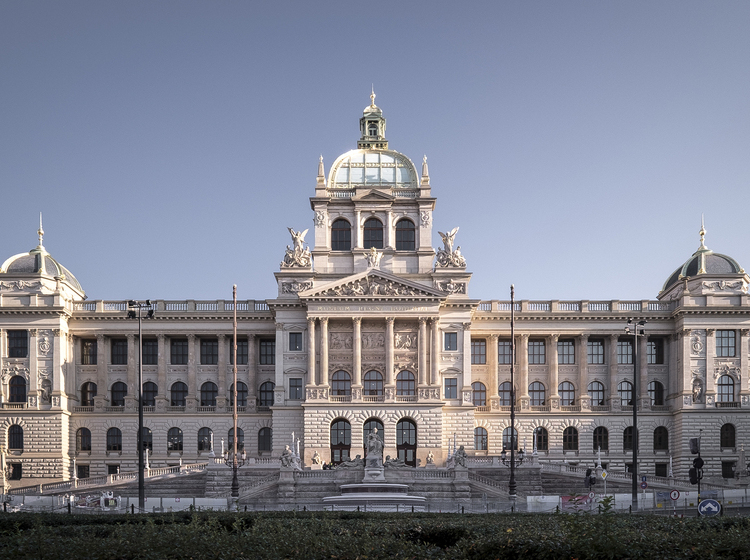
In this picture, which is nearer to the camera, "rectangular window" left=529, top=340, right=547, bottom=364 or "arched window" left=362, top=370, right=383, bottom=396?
"arched window" left=362, top=370, right=383, bottom=396

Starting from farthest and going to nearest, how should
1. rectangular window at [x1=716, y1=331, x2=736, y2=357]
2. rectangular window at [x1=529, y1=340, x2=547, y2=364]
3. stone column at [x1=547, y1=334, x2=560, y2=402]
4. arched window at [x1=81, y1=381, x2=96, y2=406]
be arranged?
rectangular window at [x1=529, y1=340, x2=547, y2=364]
arched window at [x1=81, y1=381, x2=96, y2=406]
stone column at [x1=547, y1=334, x2=560, y2=402]
rectangular window at [x1=716, y1=331, x2=736, y2=357]

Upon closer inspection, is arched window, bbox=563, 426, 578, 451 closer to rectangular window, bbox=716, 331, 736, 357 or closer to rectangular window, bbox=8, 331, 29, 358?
rectangular window, bbox=716, 331, 736, 357

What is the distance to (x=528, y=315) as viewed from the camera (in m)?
88.2

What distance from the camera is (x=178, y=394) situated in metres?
89.3

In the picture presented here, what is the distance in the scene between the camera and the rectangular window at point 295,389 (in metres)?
84.5

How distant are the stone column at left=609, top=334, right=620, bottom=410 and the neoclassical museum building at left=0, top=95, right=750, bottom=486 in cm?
23

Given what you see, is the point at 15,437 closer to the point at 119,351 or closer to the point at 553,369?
the point at 119,351

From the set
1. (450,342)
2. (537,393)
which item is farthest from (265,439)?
(537,393)

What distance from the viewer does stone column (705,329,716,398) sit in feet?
279

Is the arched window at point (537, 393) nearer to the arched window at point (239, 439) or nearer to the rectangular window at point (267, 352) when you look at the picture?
the rectangular window at point (267, 352)

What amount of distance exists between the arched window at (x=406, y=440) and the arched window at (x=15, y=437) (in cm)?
3332

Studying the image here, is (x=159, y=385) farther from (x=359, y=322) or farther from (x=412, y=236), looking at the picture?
(x=412, y=236)

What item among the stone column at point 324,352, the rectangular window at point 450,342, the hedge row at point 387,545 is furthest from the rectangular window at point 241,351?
the hedge row at point 387,545

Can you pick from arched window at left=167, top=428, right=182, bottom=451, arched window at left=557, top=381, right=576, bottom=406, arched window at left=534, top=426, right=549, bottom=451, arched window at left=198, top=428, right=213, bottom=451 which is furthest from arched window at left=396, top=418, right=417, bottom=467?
arched window at left=167, top=428, right=182, bottom=451
